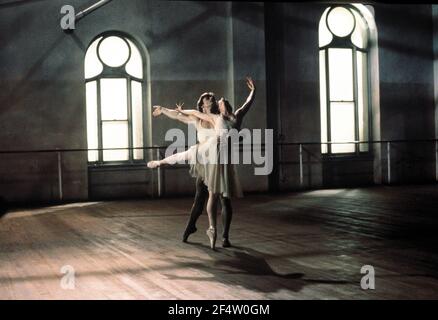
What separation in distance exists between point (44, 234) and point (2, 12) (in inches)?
232

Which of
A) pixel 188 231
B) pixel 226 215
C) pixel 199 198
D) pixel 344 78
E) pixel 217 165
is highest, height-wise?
pixel 344 78

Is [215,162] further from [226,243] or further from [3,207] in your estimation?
[3,207]

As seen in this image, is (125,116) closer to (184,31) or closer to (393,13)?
(184,31)

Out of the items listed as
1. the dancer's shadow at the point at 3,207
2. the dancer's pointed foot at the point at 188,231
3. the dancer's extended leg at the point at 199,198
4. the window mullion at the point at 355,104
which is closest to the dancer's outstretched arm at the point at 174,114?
the dancer's extended leg at the point at 199,198

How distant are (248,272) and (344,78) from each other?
33.8 ft

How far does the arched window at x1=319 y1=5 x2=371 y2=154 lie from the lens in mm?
15305

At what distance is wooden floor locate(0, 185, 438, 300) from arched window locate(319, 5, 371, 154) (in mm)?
3839

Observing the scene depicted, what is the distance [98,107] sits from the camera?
45.5 feet

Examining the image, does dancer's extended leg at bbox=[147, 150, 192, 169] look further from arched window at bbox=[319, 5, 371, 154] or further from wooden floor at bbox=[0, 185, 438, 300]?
arched window at bbox=[319, 5, 371, 154]

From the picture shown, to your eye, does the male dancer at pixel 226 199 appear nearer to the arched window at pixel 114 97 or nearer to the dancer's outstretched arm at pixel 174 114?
the dancer's outstretched arm at pixel 174 114

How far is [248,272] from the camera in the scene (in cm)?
605

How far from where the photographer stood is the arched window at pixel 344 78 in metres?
15.3

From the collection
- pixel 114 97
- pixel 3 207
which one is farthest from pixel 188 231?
pixel 114 97

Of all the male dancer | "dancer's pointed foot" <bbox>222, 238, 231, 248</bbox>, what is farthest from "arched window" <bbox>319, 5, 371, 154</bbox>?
"dancer's pointed foot" <bbox>222, 238, 231, 248</bbox>
